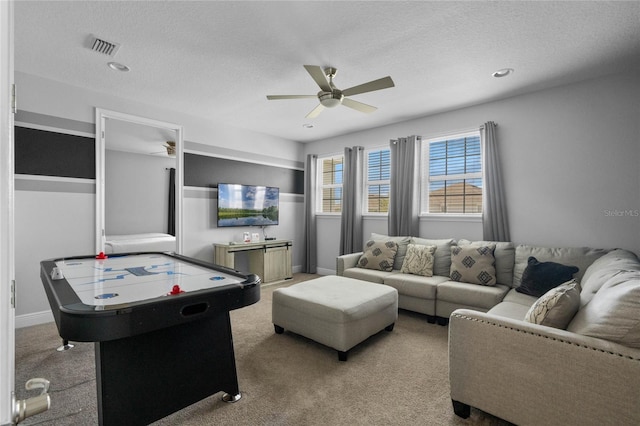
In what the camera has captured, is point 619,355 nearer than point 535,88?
Yes

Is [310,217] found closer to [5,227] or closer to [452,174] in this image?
[452,174]

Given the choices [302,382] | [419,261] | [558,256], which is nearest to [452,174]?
[419,261]

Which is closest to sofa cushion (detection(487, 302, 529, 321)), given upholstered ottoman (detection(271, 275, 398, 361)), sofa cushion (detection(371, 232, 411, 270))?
upholstered ottoman (detection(271, 275, 398, 361))

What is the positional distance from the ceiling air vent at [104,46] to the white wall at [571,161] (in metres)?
4.02

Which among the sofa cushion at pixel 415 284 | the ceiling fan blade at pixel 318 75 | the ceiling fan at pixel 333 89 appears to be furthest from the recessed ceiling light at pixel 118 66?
the sofa cushion at pixel 415 284

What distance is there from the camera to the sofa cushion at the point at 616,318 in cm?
137

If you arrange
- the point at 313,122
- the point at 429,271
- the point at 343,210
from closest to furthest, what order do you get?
the point at 429,271
the point at 313,122
the point at 343,210

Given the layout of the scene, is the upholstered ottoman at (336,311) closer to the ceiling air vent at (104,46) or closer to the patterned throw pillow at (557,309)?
the patterned throw pillow at (557,309)

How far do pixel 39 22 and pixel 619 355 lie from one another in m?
4.14

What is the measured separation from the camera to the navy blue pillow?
2.83 meters

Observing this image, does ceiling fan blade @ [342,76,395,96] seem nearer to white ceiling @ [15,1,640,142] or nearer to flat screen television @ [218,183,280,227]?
white ceiling @ [15,1,640,142]

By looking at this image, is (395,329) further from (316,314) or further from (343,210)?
(343,210)

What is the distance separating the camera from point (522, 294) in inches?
117

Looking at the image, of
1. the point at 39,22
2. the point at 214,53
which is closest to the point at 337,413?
the point at 214,53
